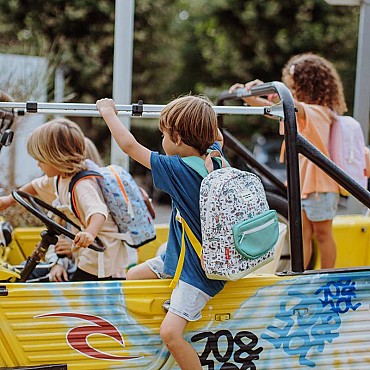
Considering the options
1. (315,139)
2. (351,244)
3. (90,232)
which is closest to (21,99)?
(315,139)

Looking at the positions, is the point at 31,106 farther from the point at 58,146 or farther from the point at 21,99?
the point at 21,99

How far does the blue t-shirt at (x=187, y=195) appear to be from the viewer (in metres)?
2.53

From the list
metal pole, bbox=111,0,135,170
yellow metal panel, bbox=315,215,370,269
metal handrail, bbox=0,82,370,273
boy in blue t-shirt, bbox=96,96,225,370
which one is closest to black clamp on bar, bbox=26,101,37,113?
metal handrail, bbox=0,82,370,273

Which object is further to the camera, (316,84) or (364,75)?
(364,75)

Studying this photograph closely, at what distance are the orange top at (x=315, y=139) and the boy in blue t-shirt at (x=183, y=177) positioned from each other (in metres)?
1.29

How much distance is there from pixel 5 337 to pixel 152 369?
1.83 feet

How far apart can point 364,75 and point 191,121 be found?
122 inches

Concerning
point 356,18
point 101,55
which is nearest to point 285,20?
point 356,18

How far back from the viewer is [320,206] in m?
3.88

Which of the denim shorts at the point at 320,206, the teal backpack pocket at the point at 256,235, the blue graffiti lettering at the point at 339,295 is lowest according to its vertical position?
the blue graffiti lettering at the point at 339,295

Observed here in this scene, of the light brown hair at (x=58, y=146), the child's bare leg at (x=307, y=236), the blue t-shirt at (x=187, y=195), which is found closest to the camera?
the blue t-shirt at (x=187, y=195)

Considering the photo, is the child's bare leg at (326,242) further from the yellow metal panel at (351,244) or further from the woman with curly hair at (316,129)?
the yellow metal panel at (351,244)

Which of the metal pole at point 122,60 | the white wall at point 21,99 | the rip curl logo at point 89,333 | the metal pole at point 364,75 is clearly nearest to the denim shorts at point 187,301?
the rip curl logo at point 89,333

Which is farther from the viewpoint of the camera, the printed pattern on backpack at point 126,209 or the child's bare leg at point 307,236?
the child's bare leg at point 307,236
